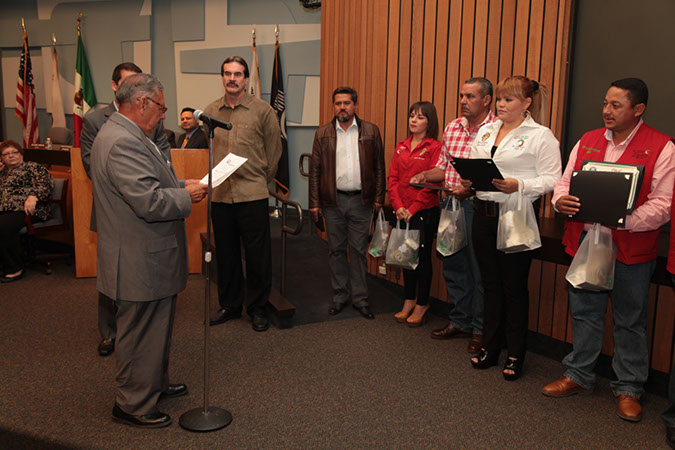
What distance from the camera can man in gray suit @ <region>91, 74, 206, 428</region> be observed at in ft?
6.81

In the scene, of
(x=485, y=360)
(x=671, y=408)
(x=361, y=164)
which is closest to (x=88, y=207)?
(x=361, y=164)

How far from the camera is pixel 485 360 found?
2.96 m

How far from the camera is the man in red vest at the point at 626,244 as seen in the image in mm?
2293

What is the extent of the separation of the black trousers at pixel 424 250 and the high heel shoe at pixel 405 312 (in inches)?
3.4

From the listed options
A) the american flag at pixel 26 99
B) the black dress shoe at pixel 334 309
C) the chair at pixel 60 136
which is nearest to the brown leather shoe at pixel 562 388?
the black dress shoe at pixel 334 309

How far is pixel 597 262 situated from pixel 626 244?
17 cm

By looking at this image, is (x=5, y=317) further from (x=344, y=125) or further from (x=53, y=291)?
(x=344, y=125)

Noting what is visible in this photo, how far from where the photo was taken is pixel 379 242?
3.58m

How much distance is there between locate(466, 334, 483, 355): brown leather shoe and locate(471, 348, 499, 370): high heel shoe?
0.63ft

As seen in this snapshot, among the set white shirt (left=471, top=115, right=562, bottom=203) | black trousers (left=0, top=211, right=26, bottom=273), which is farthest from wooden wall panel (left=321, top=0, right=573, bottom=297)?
black trousers (left=0, top=211, right=26, bottom=273)

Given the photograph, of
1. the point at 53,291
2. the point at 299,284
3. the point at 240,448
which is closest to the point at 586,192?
the point at 240,448

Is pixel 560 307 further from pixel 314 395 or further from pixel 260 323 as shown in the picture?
pixel 260 323

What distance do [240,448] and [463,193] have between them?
5.88 feet

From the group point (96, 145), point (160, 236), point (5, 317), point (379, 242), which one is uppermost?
point (96, 145)
